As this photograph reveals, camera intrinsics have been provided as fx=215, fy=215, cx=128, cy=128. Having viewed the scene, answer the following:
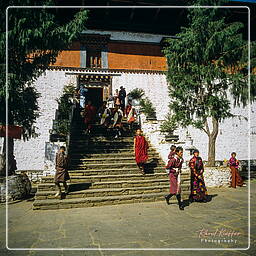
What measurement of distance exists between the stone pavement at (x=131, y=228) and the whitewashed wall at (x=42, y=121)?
6004 mm

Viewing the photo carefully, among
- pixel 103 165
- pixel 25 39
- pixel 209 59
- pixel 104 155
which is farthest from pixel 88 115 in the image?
pixel 209 59

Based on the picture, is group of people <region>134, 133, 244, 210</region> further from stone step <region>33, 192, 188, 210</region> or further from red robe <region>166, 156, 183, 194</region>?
stone step <region>33, 192, 188, 210</region>

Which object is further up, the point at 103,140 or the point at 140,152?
the point at 103,140

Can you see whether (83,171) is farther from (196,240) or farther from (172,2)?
(172,2)

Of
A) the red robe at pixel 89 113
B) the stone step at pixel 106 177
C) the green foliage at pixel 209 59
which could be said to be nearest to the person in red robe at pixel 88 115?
the red robe at pixel 89 113

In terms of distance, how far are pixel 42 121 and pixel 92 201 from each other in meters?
8.46

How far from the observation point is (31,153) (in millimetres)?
12961

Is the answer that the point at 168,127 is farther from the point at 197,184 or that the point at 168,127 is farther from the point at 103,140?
the point at 197,184

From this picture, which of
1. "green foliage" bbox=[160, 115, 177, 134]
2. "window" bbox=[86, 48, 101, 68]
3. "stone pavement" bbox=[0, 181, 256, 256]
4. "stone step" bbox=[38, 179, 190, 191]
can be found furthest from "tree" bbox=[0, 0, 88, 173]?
"window" bbox=[86, 48, 101, 68]

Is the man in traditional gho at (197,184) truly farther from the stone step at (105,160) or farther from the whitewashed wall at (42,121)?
the whitewashed wall at (42,121)

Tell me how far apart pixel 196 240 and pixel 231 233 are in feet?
3.01

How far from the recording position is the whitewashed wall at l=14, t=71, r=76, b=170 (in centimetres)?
1288

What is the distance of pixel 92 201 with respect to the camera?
22.8 feet

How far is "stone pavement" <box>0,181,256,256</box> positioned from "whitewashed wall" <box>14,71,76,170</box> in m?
6.00
